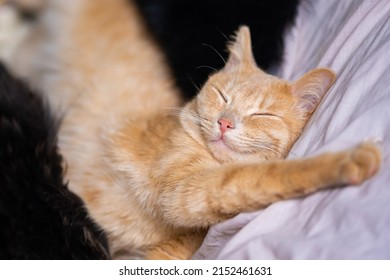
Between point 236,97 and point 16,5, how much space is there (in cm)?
83

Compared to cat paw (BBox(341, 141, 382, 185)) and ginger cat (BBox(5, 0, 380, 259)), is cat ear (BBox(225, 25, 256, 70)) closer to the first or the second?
ginger cat (BBox(5, 0, 380, 259))

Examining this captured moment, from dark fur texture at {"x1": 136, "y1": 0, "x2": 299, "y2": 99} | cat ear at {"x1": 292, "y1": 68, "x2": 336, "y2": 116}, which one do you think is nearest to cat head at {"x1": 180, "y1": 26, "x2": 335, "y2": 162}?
cat ear at {"x1": 292, "y1": 68, "x2": 336, "y2": 116}

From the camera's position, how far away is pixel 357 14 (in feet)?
4.13

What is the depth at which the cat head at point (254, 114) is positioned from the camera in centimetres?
111

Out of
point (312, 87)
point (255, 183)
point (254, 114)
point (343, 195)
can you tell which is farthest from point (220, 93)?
point (343, 195)

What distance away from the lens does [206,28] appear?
1.37 metres

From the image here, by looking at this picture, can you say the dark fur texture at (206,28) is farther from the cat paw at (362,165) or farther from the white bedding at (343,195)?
the cat paw at (362,165)

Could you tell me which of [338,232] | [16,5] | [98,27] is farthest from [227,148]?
[16,5]

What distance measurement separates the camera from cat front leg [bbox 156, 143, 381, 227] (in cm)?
83

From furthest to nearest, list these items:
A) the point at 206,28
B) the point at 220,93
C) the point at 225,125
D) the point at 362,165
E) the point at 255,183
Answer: the point at 206,28
the point at 220,93
the point at 225,125
the point at 255,183
the point at 362,165

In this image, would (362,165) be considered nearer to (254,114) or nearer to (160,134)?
(254,114)

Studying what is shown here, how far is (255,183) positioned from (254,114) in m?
0.22

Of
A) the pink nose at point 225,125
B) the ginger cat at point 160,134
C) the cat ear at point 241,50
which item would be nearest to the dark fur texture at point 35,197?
the ginger cat at point 160,134

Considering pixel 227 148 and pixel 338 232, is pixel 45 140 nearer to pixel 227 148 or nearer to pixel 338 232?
pixel 227 148
